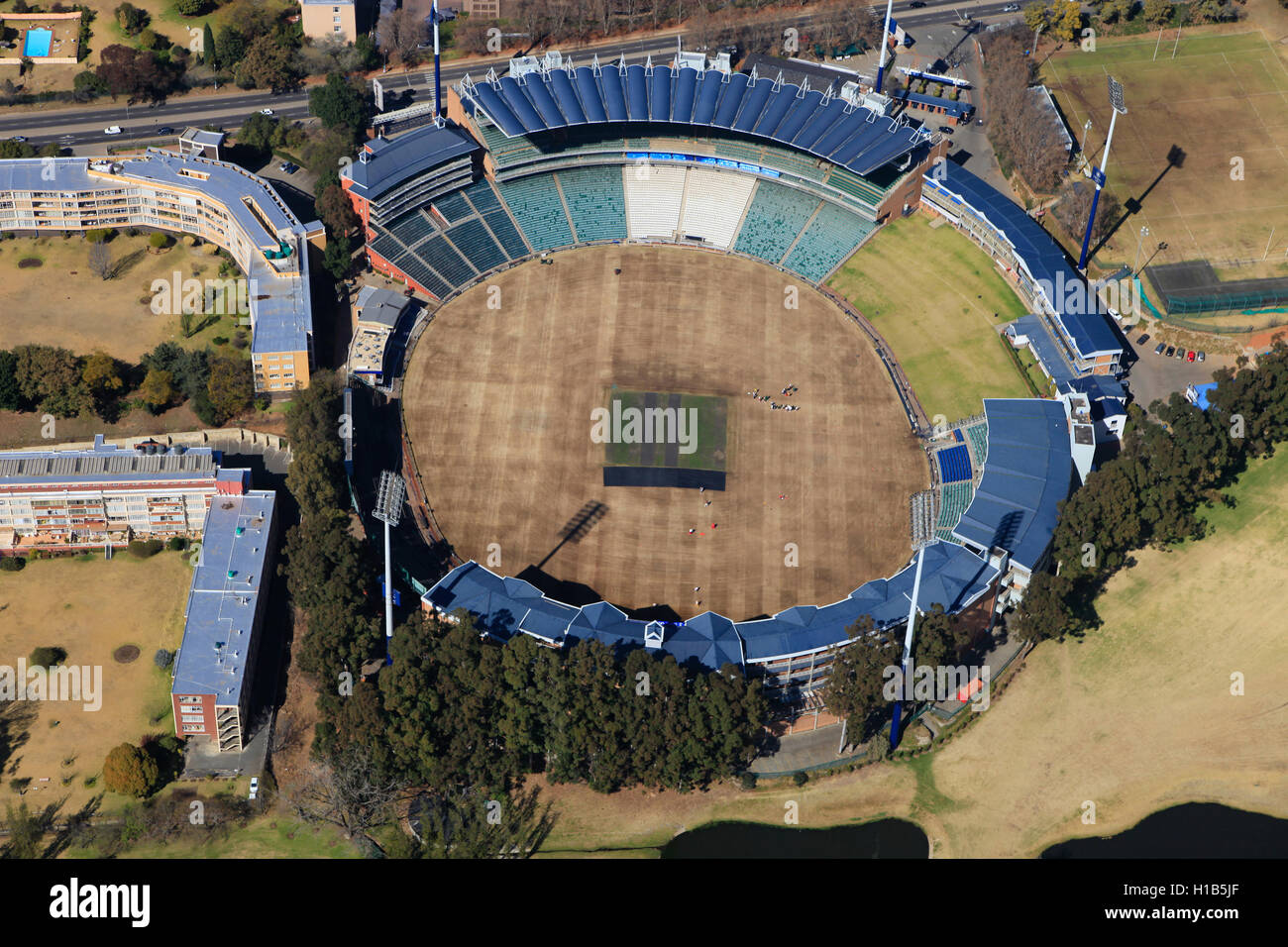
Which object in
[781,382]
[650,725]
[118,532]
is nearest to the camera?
[650,725]

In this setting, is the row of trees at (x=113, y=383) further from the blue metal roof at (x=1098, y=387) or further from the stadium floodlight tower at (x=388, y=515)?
the blue metal roof at (x=1098, y=387)

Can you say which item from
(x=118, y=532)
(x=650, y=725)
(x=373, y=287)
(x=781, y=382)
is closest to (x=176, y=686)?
(x=118, y=532)

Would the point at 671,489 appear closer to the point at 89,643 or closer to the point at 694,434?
the point at 694,434

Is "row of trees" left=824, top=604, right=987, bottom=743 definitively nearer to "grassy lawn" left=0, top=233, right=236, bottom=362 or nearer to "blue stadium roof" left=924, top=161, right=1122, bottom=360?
"blue stadium roof" left=924, top=161, right=1122, bottom=360

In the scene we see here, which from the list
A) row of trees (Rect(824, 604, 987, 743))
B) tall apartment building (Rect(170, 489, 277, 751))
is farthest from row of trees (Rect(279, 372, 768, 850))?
tall apartment building (Rect(170, 489, 277, 751))

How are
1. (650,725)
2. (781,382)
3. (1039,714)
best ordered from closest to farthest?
(650,725) < (1039,714) < (781,382)

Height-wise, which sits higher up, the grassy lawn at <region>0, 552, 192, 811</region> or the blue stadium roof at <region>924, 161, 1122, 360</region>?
the blue stadium roof at <region>924, 161, 1122, 360</region>

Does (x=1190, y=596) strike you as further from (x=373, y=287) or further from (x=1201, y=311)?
(x=373, y=287)
